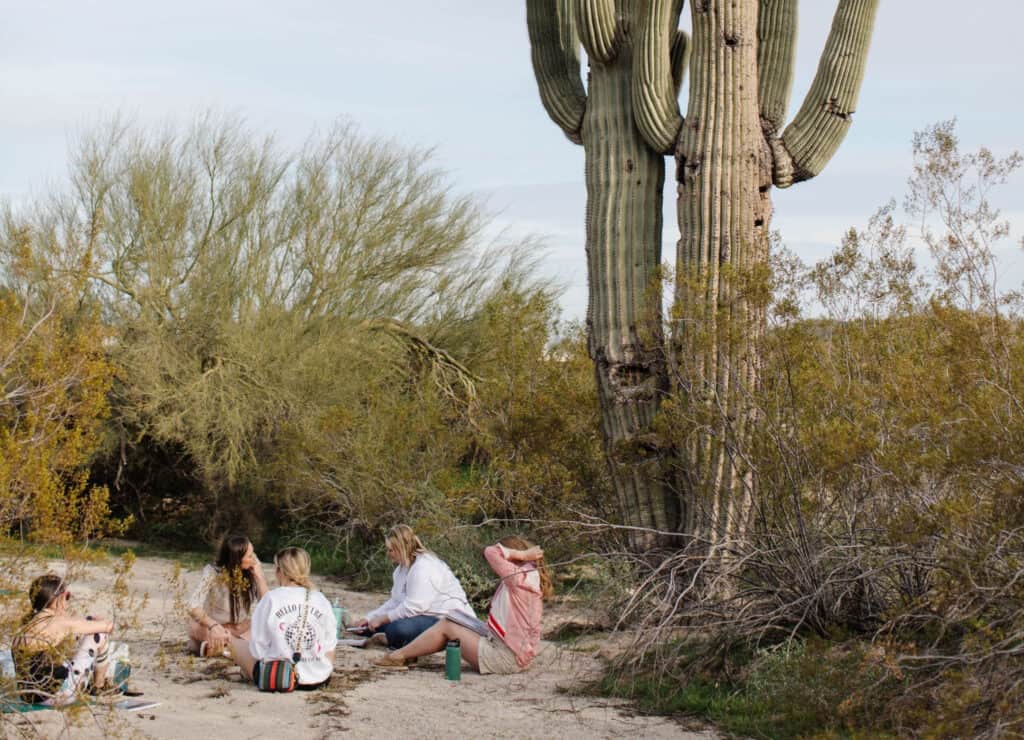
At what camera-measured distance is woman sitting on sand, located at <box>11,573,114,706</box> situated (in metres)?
5.11

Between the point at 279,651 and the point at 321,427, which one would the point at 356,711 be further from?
the point at 321,427

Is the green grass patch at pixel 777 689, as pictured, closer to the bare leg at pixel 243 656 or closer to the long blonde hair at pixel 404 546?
the long blonde hair at pixel 404 546

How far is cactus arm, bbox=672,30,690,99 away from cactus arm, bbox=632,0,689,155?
48 centimetres

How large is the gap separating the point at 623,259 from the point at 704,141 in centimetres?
105

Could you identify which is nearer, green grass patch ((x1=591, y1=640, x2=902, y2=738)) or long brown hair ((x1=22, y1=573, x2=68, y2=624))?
green grass patch ((x1=591, y1=640, x2=902, y2=738))

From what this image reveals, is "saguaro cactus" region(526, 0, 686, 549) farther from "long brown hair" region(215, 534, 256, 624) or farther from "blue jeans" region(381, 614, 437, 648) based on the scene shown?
"long brown hair" region(215, 534, 256, 624)

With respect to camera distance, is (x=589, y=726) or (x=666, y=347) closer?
(x=589, y=726)

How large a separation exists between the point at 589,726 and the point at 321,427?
22.7 feet

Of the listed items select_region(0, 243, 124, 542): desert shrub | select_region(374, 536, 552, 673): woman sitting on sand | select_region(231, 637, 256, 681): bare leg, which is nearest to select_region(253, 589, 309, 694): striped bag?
select_region(231, 637, 256, 681): bare leg

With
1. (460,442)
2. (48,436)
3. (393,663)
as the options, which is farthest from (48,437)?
(460,442)

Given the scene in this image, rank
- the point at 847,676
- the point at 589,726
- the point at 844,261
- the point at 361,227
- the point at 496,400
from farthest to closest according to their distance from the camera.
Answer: the point at 361,227 → the point at 496,400 → the point at 844,261 → the point at 589,726 → the point at 847,676

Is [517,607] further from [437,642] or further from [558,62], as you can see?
[558,62]

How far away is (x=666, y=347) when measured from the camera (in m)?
8.61

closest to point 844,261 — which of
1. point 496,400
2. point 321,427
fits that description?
point 496,400
